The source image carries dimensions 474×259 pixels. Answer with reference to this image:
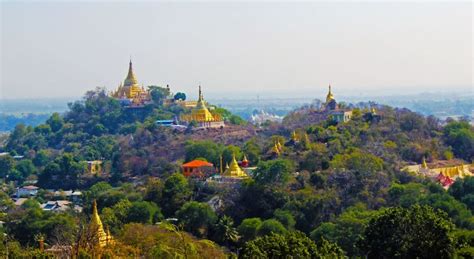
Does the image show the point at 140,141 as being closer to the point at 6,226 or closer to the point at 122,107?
the point at 122,107

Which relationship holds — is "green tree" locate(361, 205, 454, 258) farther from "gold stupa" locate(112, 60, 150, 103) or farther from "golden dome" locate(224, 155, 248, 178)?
"gold stupa" locate(112, 60, 150, 103)

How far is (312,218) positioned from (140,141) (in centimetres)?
2681

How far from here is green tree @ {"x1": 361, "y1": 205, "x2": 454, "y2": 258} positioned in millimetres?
25422

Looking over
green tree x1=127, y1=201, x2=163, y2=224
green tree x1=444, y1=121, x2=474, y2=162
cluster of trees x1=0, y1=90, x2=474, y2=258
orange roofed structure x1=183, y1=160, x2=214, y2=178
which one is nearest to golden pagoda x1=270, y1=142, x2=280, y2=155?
cluster of trees x1=0, y1=90, x2=474, y2=258

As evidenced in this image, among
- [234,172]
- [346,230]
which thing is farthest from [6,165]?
[346,230]

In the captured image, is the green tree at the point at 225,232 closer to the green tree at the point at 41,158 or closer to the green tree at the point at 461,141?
the green tree at the point at 461,141

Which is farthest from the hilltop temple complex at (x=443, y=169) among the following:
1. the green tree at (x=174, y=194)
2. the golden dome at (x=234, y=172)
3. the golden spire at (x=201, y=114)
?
the golden spire at (x=201, y=114)

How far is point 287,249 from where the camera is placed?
2373cm

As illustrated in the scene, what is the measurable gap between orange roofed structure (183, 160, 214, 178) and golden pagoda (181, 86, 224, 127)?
1643 centimetres

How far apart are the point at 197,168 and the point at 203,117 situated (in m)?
18.4

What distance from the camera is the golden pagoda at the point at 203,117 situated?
64.2 m

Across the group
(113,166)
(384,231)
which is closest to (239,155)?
(113,166)

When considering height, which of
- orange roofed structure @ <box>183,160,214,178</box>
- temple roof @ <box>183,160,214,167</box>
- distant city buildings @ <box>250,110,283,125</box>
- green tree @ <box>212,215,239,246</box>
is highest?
temple roof @ <box>183,160,214,167</box>

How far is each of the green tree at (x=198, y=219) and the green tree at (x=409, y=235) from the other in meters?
10.5
